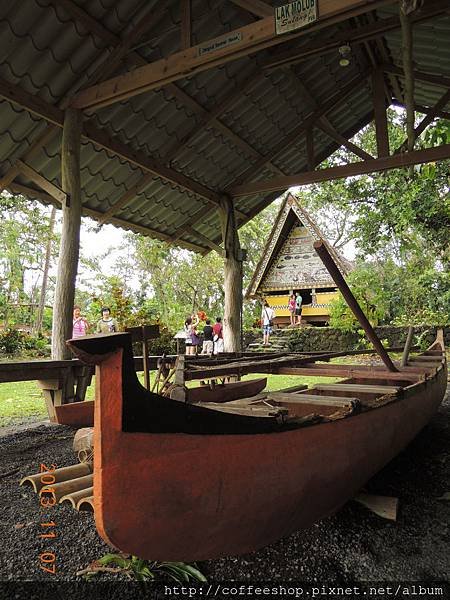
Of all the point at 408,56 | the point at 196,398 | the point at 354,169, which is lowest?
the point at 196,398

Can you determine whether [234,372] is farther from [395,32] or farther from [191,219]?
[395,32]

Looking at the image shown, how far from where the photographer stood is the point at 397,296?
56.0 feet

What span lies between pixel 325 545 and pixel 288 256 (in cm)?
1736

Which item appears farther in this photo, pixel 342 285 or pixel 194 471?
pixel 342 285

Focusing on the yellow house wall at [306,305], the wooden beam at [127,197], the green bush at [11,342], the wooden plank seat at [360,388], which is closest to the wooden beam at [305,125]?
the wooden beam at [127,197]

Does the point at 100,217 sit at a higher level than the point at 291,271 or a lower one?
lower

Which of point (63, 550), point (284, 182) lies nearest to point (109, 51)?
point (284, 182)

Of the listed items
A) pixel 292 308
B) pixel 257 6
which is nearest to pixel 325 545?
pixel 257 6

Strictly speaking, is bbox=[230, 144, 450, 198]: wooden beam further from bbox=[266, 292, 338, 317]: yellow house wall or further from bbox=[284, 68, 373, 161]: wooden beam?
bbox=[266, 292, 338, 317]: yellow house wall

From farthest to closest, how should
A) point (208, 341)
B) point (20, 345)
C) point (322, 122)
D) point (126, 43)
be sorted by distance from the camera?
point (20, 345) < point (208, 341) < point (322, 122) < point (126, 43)

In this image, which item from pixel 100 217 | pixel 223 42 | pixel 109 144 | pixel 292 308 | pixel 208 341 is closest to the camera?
pixel 223 42

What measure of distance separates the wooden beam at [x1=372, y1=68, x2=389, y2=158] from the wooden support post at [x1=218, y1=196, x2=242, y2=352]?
10.3ft

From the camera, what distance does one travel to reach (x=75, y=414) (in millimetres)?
3047
